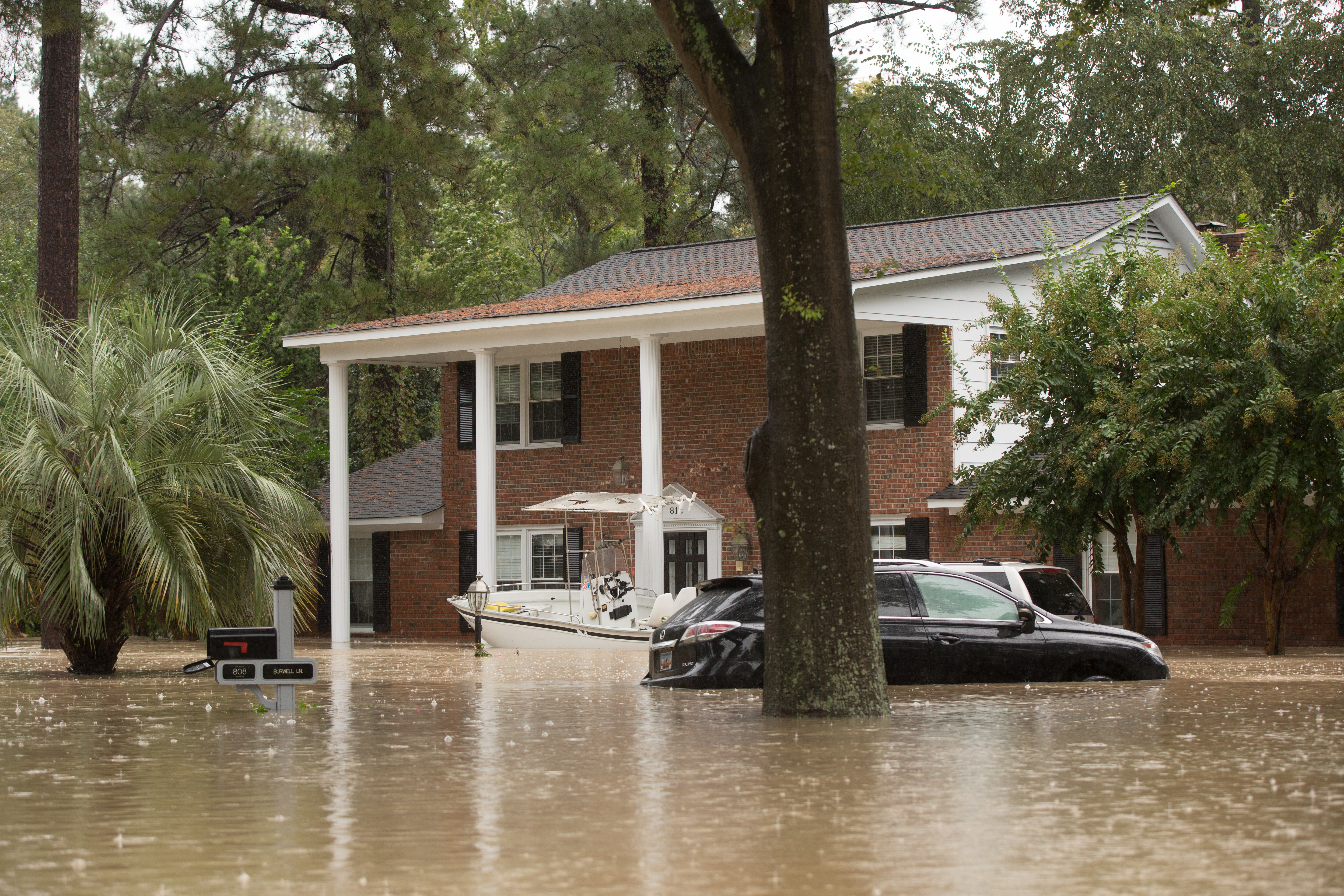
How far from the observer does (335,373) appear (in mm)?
29453

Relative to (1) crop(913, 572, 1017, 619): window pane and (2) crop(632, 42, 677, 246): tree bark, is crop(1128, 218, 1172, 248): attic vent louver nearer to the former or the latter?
(1) crop(913, 572, 1017, 619): window pane

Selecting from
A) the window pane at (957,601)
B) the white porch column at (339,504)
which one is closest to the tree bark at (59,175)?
the white porch column at (339,504)

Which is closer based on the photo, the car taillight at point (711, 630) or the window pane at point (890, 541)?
the car taillight at point (711, 630)

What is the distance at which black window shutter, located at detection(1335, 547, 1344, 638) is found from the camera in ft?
80.1

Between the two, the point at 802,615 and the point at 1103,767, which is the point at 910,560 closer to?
the point at 802,615

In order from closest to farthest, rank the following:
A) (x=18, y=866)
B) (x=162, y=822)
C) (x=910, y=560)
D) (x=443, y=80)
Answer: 1. (x=18, y=866)
2. (x=162, y=822)
3. (x=910, y=560)
4. (x=443, y=80)

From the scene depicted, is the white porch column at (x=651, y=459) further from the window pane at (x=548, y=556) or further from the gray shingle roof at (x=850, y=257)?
the window pane at (x=548, y=556)

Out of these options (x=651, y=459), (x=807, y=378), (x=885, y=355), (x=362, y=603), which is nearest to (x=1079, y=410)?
(x=885, y=355)

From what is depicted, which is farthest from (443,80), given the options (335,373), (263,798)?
(263,798)

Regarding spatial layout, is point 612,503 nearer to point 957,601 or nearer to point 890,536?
point 890,536

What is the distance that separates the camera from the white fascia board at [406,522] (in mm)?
31312

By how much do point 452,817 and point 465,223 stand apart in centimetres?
3979

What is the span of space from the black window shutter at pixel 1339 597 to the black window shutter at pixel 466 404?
49.6ft

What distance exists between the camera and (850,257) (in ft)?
81.6
